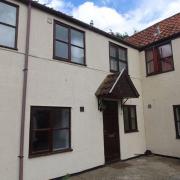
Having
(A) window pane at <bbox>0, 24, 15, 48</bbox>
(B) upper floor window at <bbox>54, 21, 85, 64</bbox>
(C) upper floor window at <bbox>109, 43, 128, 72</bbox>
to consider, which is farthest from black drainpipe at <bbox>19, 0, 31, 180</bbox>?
(C) upper floor window at <bbox>109, 43, 128, 72</bbox>

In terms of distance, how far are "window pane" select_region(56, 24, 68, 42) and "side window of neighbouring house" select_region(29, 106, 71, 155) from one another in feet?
9.19

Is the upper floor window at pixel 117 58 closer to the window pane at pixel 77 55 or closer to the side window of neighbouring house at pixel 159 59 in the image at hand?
the side window of neighbouring house at pixel 159 59

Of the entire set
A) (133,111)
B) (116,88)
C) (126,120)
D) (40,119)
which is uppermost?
(116,88)

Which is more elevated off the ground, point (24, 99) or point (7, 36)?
point (7, 36)

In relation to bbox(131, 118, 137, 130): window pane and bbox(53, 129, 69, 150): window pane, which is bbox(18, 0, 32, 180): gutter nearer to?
bbox(53, 129, 69, 150): window pane

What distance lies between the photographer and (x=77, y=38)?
8.84 m

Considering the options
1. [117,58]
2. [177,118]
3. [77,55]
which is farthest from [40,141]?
[177,118]

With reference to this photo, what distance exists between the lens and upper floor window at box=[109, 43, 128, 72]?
411 inches

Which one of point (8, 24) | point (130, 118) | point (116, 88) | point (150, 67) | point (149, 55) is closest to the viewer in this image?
point (8, 24)

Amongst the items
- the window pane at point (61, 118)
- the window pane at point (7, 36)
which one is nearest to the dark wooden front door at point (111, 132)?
the window pane at point (61, 118)

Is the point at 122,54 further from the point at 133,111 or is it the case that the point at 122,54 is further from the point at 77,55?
the point at 77,55

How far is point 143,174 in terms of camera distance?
7.73m

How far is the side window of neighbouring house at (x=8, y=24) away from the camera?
661cm

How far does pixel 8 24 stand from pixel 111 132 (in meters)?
6.20
